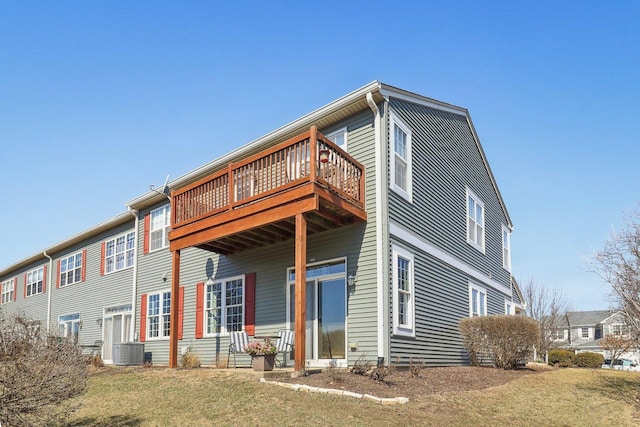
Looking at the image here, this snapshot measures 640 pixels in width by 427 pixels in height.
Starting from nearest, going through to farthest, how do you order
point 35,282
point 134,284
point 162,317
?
point 162,317 → point 134,284 → point 35,282

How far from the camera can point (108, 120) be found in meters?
13.7

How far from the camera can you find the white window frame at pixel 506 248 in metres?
21.7

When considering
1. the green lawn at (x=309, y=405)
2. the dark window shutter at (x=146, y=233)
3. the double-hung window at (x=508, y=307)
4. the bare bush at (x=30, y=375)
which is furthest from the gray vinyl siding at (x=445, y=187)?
the dark window shutter at (x=146, y=233)

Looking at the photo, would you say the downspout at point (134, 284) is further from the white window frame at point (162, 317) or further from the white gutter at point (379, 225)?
the white gutter at point (379, 225)

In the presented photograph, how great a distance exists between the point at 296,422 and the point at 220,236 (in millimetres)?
5969

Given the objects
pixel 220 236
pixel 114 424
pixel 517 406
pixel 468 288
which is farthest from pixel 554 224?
pixel 114 424

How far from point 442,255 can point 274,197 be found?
5894mm

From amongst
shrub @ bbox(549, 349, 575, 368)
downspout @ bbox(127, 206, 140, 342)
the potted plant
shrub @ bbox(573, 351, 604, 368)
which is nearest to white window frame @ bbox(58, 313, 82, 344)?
downspout @ bbox(127, 206, 140, 342)

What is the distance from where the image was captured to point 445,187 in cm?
1606

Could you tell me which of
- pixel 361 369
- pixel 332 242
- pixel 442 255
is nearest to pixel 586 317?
pixel 442 255

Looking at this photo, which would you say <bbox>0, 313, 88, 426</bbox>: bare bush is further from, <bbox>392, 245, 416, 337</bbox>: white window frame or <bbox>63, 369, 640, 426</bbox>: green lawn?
<bbox>392, 245, 416, 337</bbox>: white window frame

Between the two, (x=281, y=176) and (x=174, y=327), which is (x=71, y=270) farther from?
(x=281, y=176)

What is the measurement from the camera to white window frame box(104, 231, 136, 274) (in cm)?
2000

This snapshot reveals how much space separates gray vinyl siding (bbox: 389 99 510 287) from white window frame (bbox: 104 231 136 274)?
10848 mm
